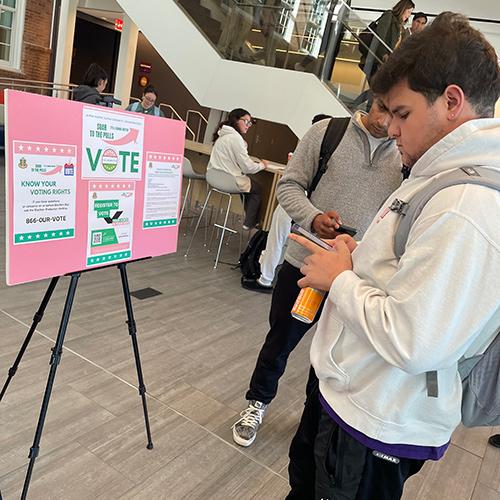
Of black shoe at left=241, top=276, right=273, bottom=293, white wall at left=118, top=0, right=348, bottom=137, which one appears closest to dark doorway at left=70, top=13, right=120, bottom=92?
white wall at left=118, top=0, right=348, bottom=137

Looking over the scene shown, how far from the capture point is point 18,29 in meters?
9.16

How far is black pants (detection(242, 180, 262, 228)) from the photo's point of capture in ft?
14.3

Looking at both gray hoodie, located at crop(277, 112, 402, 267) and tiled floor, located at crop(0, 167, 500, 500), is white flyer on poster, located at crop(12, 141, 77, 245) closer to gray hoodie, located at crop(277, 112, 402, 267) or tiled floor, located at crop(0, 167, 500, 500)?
gray hoodie, located at crop(277, 112, 402, 267)

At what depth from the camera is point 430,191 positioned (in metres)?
0.79

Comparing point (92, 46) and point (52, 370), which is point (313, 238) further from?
point (92, 46)

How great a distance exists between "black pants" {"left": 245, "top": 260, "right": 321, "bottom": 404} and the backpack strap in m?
0.88

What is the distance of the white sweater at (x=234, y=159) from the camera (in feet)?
13.6

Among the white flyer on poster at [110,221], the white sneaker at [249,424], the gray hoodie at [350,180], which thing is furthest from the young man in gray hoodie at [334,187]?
the white flyer on poster at [110,221]

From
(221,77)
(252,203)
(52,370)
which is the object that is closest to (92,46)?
(221,77)

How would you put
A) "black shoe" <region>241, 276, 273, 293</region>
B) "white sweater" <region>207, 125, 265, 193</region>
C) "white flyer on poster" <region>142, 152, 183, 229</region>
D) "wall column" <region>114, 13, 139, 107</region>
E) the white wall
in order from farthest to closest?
"wall column" <region>114, 13, 139, 107</region>
the white wall
"white sweater" <region>207, 125, 265, 193</region>
"black shoe" <region>241, 276, 273, 293</region>
"white flyer on poster" <region>142, 152, 183, 229</region>

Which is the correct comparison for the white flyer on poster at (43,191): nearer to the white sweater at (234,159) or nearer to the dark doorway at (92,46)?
the white sweater at (234,159)

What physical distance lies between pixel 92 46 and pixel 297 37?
9.39 metres

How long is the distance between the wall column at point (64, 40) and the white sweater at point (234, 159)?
6.75 m

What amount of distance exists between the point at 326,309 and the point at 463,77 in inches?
20.5
